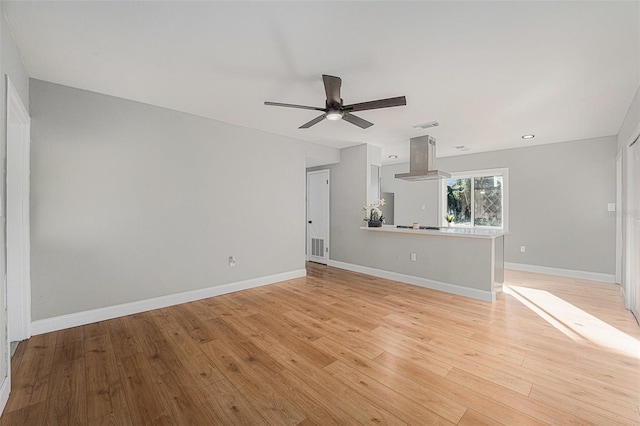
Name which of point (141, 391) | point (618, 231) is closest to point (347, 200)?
point (141, 391)

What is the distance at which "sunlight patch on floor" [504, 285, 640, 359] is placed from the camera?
2.53 metres

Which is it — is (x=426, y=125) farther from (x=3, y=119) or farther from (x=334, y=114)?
(x=3, y=119)

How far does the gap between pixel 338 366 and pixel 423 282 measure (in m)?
2.73

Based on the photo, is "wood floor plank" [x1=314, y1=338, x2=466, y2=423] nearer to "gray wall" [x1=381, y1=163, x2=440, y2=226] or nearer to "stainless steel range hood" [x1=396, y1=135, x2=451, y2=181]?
"stainless steel range hood" [x1=396, y1=135, x2=451, y2=181]

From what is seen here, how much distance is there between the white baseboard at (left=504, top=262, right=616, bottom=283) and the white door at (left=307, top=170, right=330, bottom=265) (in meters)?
3.86

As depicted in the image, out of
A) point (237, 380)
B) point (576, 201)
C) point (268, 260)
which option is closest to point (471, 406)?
point (237, 380)

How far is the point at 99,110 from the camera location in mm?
3025

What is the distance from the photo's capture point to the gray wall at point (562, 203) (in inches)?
184

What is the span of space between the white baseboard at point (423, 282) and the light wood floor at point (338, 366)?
24 centimetres

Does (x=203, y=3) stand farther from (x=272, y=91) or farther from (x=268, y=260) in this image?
(x=268, y=260)

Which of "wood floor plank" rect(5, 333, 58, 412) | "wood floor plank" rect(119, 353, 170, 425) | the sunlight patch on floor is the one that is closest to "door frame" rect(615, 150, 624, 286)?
the sunlight patch on floor

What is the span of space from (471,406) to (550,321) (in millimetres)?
2082

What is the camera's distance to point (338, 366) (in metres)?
2.17

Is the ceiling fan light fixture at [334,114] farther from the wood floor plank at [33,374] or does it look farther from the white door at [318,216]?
the white door at [318,216]
